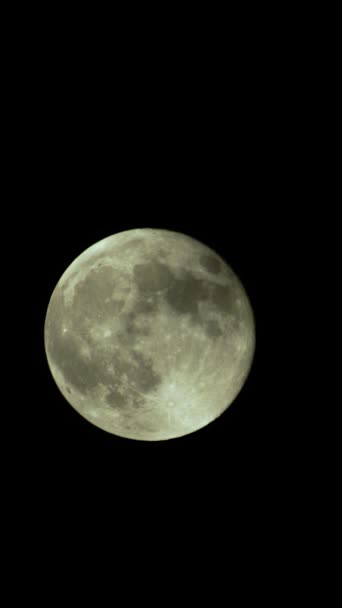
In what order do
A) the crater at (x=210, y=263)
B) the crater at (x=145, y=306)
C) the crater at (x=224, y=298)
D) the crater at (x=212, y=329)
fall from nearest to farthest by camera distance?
the crater at (x=145, y=306), the crater at (x=212, y=329), the crater at (x=224, y=298), the crater at (x=210, y=263)

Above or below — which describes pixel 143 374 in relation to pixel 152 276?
below

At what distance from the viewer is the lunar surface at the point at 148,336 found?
15.8 ft

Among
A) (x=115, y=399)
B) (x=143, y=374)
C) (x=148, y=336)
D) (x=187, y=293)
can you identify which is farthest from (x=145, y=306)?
(x=115, y=399)

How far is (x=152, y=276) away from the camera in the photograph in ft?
16.1

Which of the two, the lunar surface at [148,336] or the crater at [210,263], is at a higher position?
the crater at [210,263]

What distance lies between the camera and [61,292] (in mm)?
5336

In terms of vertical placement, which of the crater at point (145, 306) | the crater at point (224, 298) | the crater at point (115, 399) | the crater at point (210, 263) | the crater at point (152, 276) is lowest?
the crater at point (115, 399)

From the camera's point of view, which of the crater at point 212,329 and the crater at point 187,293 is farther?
the crater at point 212,329

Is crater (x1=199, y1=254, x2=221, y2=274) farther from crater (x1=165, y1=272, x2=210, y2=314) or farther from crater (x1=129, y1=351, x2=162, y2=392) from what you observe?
crater (x1=129, y1=351, x2=162, y2=392)

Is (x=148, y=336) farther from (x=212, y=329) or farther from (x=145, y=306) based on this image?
(x=212, y=329)

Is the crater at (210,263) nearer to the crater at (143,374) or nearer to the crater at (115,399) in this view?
the crater at (143,374)

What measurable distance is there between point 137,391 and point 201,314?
0.91 meters

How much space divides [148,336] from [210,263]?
1053 millimetres

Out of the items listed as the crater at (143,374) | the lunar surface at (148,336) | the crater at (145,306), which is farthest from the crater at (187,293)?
the crater at (143,374)
